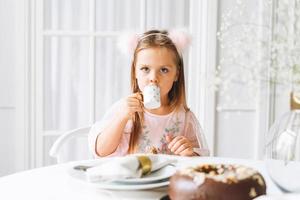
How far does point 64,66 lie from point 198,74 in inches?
28.2

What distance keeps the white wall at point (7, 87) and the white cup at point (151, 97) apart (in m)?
1.34

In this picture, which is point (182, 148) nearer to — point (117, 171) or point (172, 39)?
point (172, 39)

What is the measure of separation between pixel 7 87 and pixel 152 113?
4.15 feet

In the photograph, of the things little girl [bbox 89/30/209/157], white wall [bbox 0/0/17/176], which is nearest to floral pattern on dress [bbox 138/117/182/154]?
little girl [bbox 89/30/209/157]

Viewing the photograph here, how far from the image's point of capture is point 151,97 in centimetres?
168

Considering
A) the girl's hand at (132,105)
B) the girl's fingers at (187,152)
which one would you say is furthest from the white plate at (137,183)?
the girl's hand at (132,105)

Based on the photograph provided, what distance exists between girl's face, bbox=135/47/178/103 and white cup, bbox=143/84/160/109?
0.22ft

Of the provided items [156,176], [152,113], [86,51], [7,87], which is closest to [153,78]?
[152,113]

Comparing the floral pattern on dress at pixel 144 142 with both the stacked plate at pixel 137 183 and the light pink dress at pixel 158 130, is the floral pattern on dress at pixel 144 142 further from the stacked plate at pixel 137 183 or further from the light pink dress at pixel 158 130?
the stacked plate at pixel 137 183

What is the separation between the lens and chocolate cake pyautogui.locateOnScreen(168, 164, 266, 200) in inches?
38.1

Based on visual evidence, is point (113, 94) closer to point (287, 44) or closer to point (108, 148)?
point (108, 148)

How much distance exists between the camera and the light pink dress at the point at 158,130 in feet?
5.87

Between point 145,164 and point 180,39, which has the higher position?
point 180,39

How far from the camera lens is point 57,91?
2889 mm
